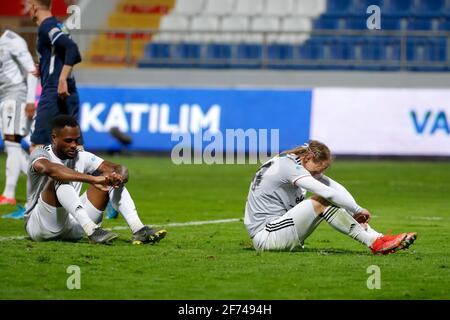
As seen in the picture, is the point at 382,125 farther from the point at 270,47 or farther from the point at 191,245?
the point at 191,245

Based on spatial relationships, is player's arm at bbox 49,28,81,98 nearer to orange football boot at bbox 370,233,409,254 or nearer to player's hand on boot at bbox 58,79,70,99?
player's hand on boot at bbox 58,79,70,99

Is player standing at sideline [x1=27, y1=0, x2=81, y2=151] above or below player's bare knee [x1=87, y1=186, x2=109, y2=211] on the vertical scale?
above

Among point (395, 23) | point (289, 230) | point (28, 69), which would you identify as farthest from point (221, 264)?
point (395, 23)

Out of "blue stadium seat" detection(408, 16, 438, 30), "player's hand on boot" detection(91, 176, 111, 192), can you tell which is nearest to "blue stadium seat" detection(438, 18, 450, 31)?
"blue stadium seat" detection(408, 16, 438, 30)

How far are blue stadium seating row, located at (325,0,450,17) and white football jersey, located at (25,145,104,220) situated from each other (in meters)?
18.5

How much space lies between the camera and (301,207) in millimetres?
9602

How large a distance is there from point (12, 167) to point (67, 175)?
17.2ft

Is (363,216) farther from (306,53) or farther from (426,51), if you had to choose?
(306,53)

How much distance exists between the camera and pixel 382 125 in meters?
23.6

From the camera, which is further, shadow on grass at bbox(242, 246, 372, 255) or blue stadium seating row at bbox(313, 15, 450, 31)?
blue stadium seating row at bbox(313, 15, 450, 31)

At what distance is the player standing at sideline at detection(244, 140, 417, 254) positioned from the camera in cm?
952

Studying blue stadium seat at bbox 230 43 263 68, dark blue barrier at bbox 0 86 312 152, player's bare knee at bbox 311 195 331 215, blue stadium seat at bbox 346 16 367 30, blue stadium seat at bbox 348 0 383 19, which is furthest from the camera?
blue stadium seat at bbox 348 0 383 19
